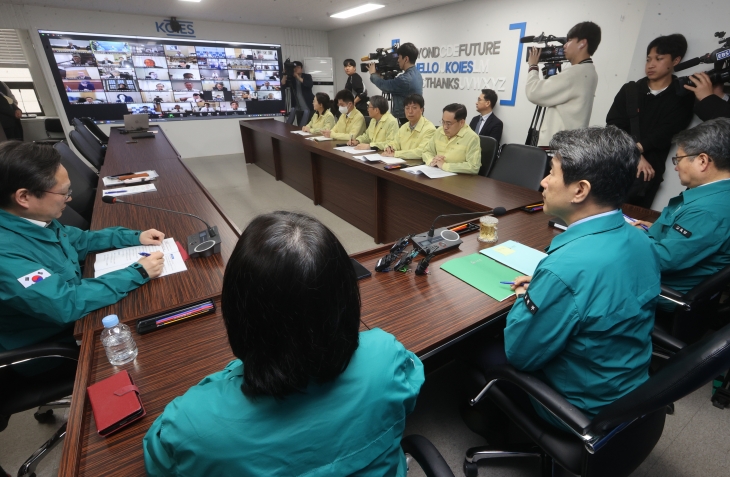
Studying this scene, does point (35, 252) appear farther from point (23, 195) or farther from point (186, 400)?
point (186, 400)

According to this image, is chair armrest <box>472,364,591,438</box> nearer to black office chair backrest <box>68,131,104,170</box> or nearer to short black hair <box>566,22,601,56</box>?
short black hair <box>566,22,601,56</box>

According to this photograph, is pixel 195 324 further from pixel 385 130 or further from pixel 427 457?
pixel 385 130

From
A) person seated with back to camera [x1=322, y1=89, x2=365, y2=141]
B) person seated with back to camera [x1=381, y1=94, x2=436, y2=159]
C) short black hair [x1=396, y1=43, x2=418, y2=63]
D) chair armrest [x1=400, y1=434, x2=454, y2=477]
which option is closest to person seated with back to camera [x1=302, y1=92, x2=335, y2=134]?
person seated with back to camera [x1=322, y1=89, x2=365, y2=141]

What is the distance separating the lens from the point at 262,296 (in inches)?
19.1

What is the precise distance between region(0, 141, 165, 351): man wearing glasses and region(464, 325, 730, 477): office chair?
4.12ft

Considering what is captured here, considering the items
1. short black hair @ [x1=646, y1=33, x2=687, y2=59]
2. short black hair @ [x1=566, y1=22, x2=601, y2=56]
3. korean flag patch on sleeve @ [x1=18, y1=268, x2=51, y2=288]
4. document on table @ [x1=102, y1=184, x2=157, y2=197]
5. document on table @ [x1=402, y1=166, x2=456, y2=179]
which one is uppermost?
short black hair @ [x1=566, y1=22, x2=601, y2=56]

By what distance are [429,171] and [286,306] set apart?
7.72ft

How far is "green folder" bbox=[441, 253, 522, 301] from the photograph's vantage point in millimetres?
1217

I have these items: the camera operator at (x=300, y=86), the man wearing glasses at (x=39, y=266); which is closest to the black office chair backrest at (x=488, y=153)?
the man wearing glasses at (x=39, y=266)

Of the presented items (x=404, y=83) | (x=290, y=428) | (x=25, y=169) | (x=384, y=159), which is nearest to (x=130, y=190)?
(x=25, y=169)

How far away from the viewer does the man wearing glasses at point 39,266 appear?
100 cm

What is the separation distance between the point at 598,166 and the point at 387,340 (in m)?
0.76

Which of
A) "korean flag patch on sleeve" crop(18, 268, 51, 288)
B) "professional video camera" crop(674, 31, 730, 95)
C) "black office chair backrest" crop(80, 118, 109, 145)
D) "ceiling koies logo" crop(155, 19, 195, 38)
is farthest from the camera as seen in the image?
"ceiling koies logo" crop(155, 19, 195, 38)

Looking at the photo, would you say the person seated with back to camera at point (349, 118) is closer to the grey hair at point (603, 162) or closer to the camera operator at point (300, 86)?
the camera operator at point (300, 86)
